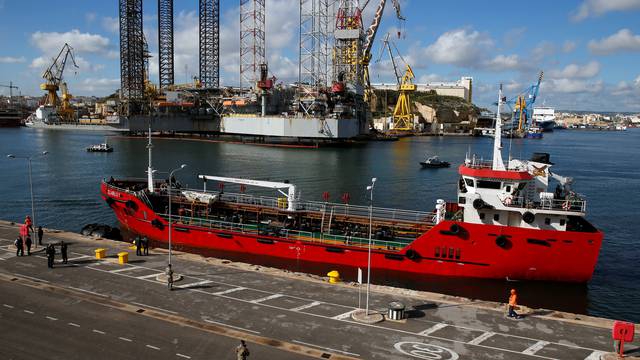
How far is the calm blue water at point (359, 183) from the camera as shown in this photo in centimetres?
2691

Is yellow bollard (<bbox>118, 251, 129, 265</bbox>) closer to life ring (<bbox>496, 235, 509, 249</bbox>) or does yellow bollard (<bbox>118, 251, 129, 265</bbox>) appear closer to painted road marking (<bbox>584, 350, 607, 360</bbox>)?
life ring (<bbox>496, 235, 509, 249</bbox>)

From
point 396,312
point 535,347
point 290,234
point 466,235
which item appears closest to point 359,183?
point 290,234

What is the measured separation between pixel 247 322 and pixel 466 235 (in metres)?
13.8

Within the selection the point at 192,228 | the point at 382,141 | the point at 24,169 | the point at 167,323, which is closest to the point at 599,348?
the point at 167,323

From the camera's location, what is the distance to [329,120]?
115m

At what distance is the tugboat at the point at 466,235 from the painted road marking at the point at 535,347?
27.3ft

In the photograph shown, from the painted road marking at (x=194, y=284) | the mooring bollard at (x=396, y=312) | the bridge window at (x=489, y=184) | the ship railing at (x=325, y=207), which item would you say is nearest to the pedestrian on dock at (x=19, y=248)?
the painted road marking at (x=194, y=284)

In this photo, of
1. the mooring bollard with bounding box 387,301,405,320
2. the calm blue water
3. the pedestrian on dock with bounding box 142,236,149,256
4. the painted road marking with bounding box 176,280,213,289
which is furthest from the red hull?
the mooring bollard with bounding box 387,301,405,320

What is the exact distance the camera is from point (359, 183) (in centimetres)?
6419

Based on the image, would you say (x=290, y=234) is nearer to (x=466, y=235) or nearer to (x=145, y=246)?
(x=145, y=246)

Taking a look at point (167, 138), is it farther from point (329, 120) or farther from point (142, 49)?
point (329, 120)

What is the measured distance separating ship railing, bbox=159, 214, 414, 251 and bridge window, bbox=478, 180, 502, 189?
5524 mm

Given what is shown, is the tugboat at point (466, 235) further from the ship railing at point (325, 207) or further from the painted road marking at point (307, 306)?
the painted road marking at point (307, 306)

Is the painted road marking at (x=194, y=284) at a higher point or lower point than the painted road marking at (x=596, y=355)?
higher
